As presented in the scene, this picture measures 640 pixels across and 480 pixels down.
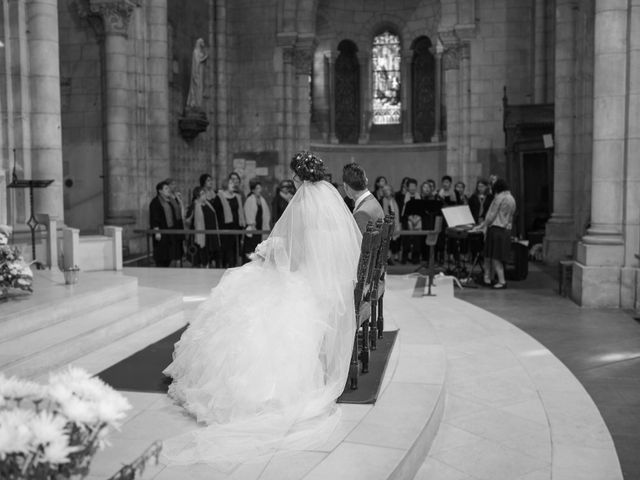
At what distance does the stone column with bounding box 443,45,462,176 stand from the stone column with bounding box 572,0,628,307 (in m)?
8.33

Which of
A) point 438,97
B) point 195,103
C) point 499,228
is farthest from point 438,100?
point 499,228

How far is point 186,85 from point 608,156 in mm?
10338

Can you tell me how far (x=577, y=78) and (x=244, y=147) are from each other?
31.4ft

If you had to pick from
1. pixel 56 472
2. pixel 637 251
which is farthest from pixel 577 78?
pixel 56 472

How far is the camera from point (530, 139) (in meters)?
14.6

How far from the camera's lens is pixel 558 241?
12672mm

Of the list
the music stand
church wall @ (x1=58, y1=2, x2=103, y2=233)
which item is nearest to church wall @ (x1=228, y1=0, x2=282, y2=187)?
church wall @ (x1=58, y1=2, x2=103, y2=233)

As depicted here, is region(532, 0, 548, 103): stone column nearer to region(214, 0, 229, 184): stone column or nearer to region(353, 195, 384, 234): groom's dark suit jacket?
region(214, 0, 229, 184): stone column

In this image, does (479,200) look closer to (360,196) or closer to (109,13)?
(109,13)

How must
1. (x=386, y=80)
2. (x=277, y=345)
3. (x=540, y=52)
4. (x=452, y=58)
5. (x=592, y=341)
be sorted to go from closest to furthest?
(x=277, y=345) < (x=592, y=341) < (x=540, y=52) < (x=452, y=58) < (x=386, y=80)

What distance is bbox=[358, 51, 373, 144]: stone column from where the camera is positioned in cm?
2273

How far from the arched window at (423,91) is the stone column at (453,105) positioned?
15.3ft

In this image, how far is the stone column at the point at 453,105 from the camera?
17375 mm

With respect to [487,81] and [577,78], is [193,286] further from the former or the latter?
[487,81]
